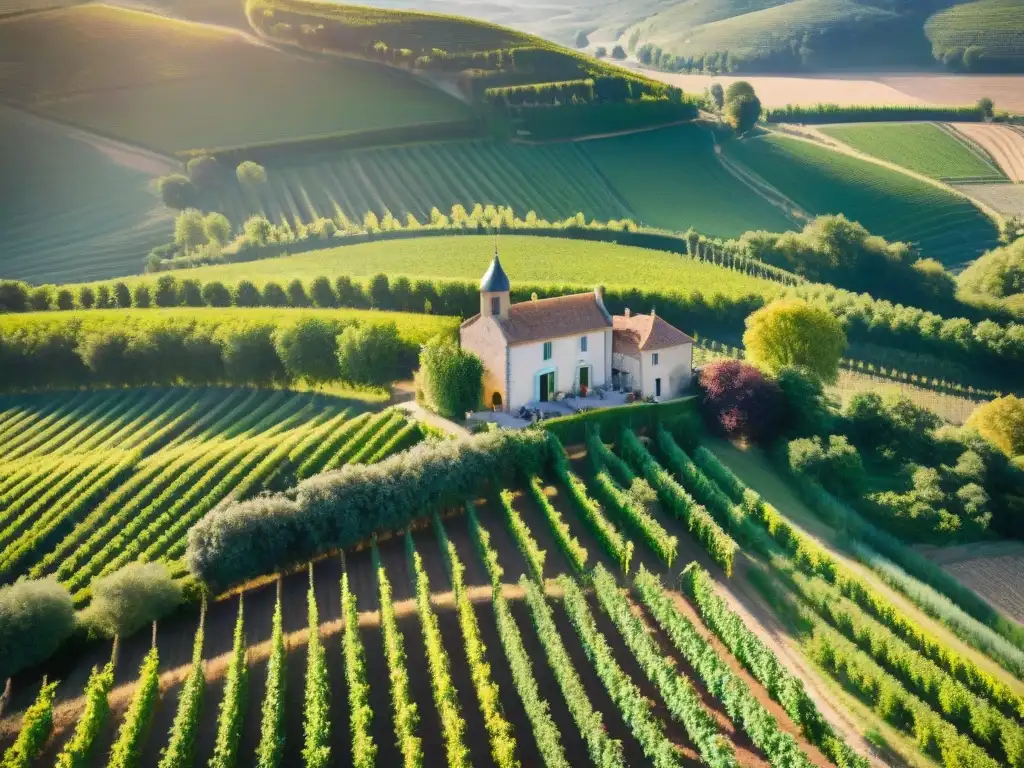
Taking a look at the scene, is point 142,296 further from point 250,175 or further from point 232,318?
point 250,175

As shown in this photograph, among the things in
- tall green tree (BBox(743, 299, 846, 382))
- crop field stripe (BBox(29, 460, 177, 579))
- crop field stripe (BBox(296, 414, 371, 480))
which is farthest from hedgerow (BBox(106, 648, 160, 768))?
tall green tree (BBox(743, 299, 846, 382))

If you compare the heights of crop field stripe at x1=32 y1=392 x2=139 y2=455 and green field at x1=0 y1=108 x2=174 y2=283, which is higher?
green field at x1=0 y1=108 x2=174 y2=283

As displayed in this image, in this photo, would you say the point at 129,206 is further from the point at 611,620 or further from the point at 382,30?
the point at 611,620

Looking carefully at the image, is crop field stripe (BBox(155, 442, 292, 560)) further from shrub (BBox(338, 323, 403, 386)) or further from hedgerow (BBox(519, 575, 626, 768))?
hedgerow (BBox(519, 575, 626, 768))

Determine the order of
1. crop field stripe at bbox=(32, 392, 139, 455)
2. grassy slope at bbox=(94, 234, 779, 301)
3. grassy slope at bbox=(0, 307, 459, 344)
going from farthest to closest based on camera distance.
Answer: grassy slope at bbox=(94, 234, 779, 301) < grassy slope at bbox=(0, 307, 459, 344) < crop field stripe at bbox=(32, 392, 139, 455)

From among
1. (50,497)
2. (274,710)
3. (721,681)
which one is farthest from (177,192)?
(721,681)

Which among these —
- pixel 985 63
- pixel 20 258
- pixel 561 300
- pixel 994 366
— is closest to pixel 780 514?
pixel 561 300
